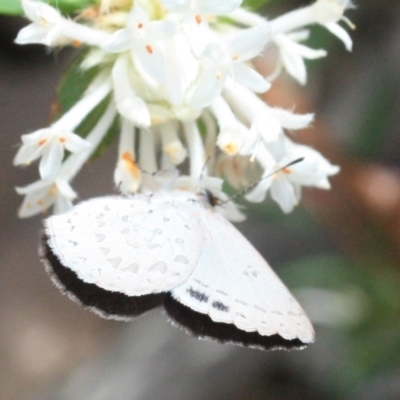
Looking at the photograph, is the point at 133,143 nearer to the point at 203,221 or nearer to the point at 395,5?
the point at 203,221

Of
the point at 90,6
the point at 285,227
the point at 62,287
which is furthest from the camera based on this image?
the point at 285,227

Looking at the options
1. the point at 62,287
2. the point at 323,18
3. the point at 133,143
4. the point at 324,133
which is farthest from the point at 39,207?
the point at 324,133

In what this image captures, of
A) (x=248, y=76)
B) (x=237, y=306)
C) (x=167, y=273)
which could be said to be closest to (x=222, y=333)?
(x=237, y=306)

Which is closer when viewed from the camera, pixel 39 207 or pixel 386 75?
pixel 39 207

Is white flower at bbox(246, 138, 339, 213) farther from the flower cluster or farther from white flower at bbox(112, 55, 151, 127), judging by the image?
white flower at bbox(112, 55, 151, 127)

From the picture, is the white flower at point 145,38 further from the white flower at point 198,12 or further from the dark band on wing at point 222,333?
the dark band on wing at point 222,333

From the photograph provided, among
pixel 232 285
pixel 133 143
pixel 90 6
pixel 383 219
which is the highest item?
pixel 90 6

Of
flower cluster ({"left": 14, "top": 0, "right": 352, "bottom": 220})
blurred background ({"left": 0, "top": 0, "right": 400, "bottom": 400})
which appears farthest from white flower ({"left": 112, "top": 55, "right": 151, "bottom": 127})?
blurred background ({"left": 0, "top": 0, "right": 400, "bottom": 400})

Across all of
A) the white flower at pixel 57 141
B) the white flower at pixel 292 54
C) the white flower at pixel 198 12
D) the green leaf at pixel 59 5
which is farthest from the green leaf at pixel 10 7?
the white flower at pixel 292 54
